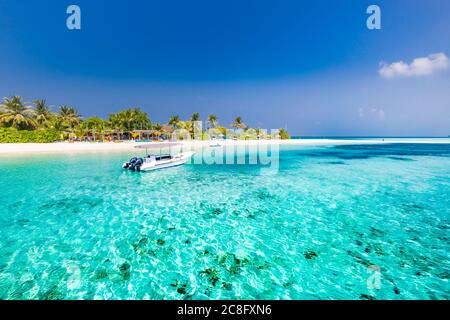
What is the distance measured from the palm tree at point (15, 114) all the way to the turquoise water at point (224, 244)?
145ft

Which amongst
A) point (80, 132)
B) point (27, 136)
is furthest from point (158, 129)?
point (27, 136)

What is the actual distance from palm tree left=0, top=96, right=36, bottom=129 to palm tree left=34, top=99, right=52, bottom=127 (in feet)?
14.7

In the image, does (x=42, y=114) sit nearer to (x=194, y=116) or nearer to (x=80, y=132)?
(x=80, y=132)

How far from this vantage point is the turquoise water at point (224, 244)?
453 cm

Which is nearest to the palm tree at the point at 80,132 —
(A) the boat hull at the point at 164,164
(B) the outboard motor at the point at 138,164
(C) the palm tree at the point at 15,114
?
(C) the palm tree at the point at 15,114

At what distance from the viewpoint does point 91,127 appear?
5331 centimetres

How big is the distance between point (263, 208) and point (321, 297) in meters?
5.24

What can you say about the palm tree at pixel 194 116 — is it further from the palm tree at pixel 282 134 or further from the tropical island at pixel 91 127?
the palm tree at pixel 282 134

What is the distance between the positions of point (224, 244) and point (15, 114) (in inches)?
2310

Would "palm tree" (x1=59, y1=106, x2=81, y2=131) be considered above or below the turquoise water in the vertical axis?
above

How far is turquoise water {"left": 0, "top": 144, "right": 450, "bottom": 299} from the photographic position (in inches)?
178

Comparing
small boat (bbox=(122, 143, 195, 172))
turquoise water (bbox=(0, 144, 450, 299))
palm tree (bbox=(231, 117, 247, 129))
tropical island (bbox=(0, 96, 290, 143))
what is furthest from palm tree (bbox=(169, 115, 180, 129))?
turquoise water (bbox=(0, 144, 450, 299))

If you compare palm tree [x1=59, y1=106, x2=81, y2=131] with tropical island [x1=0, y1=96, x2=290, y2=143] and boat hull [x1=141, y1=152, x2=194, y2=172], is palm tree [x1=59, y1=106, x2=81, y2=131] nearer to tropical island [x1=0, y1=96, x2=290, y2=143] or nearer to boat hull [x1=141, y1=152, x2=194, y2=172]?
tropical island [x1=0, y1=96, x2=290, y2=143]
